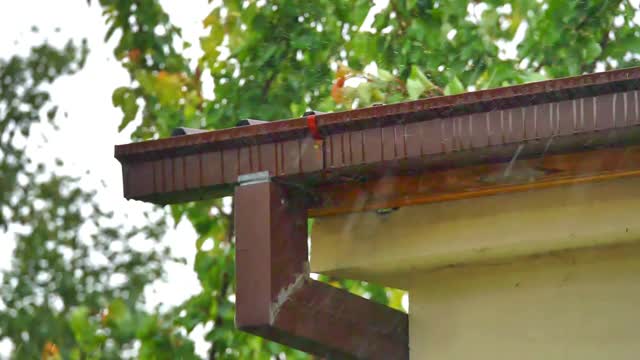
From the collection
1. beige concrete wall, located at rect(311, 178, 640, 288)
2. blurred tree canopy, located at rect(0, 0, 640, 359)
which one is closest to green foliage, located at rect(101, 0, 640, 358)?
blurred tree canopy, located at rect(0, 0, 640, 359)

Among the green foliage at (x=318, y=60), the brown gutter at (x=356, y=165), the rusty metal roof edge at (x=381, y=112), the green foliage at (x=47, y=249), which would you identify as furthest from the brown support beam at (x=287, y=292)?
the green foliage at (x=47, y=249)

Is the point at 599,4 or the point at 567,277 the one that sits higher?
the point at 599,4

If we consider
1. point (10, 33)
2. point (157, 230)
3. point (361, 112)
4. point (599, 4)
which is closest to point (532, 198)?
point (361, 112)

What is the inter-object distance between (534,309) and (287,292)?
1.96 ft

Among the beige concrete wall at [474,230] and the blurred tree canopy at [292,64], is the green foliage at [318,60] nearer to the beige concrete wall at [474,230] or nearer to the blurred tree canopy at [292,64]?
the blurred tree canopy at [292,64]

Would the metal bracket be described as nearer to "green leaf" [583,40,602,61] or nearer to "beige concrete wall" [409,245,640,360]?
"beige concrete wall" [409,245,640,360]

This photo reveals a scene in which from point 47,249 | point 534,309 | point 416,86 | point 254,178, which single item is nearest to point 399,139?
point 254,178

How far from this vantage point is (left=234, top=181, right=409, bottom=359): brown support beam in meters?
3.07

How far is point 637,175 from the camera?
3084 millimetres

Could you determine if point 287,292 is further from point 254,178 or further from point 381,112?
point 381,112

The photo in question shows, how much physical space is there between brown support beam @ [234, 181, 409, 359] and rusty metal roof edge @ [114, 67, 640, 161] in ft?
0.38

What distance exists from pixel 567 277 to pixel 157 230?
6.48 metres

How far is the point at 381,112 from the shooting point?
302 cm

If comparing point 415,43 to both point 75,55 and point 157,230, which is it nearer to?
point 157,230
